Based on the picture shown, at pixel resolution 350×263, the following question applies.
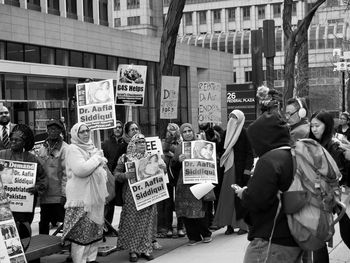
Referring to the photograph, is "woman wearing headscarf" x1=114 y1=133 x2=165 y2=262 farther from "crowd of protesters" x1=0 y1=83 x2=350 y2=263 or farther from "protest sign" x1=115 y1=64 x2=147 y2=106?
Result: "protest sign" x1=115 y1=64 x2=147 y2=106

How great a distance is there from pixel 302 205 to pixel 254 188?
0.31 meters

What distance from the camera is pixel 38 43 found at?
1116 inches

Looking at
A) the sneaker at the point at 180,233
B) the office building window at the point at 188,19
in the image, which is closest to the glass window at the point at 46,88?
the sneaker at the point at 180,233

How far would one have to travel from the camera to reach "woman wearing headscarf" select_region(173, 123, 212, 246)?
8.74 metres

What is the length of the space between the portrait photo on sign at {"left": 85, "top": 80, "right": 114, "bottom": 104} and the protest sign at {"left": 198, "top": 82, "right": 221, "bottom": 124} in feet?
15.7

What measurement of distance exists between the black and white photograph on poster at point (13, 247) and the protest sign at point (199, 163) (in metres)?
3.97

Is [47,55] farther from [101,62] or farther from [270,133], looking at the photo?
[270,133]

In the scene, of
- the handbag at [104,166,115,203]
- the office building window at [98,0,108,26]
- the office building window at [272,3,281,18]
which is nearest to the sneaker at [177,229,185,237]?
the handbag at [104,166,115,203]

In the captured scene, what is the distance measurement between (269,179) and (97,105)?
5140mm

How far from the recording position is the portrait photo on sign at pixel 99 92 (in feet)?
28.4

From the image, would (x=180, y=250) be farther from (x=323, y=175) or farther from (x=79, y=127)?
(x=323, y=175)

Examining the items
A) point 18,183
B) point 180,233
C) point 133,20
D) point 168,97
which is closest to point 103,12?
point 168,97

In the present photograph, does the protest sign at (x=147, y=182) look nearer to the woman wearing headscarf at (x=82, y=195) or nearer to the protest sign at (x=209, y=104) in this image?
the woman wearing headscarf at (x=82, y=195)

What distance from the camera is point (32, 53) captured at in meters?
28.3
